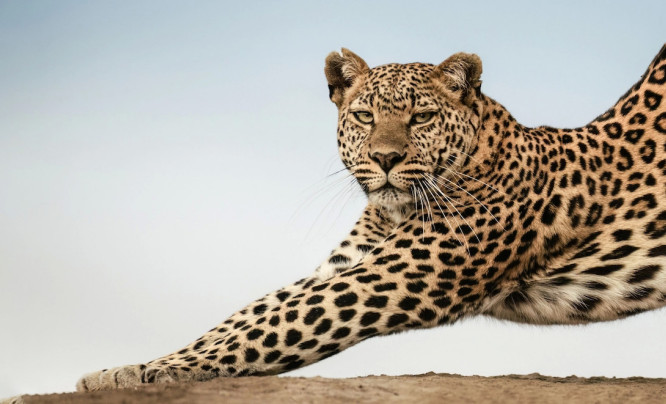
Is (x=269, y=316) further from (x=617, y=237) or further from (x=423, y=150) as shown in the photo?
(x=617, y=237)

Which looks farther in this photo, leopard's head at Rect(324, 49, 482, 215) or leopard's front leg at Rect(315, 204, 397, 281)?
leopard's front leg at Rect(315, 204, 397, 281)

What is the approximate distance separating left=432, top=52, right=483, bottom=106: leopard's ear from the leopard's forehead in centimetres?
17

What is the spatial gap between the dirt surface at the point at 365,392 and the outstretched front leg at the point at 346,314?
26.1 inches

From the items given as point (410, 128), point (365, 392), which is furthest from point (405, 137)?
point (365, 392)

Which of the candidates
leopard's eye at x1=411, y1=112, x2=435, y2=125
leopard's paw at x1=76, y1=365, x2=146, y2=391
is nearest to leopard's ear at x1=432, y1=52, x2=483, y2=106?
leopard's eye at x1=411, y1=112, x2=435, y2=125

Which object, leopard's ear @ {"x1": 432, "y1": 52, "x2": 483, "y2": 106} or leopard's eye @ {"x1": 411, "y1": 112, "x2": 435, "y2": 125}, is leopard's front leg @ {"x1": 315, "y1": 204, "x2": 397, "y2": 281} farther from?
leopard's ear @ {"x1": 432, "y1": 52, "x2": 483, "y2": 106}

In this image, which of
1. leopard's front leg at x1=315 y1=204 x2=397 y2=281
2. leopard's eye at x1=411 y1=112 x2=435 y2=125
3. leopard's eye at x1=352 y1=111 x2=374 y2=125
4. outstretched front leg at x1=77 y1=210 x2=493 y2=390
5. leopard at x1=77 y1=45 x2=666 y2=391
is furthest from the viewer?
leopard's front leg at x1=315 y1=204 x2=397 y2=281

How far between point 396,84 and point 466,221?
1601mm

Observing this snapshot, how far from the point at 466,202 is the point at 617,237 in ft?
5.58

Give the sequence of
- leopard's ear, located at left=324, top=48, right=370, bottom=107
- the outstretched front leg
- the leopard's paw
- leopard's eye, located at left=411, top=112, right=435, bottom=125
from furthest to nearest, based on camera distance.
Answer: leopard's ear, located at left=324, top=48, right=370, bottom=107 → leopard's eye, located at left=411, top=112, right=435, bottom=125 → the outstretched front leg → the leopard's paw

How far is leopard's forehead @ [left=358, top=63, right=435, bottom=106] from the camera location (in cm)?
931

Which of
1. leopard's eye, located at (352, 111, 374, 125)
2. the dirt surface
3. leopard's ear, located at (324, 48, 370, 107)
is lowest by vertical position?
the dirt surface

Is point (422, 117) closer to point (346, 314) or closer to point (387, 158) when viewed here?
point (387, 158)

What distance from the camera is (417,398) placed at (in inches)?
278
